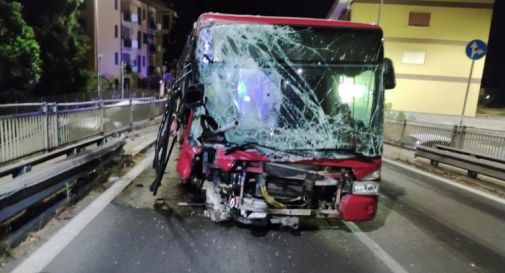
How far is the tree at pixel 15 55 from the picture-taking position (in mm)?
17125

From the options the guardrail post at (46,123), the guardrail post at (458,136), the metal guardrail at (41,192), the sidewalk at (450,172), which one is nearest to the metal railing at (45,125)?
the guardrail post at (46,123)

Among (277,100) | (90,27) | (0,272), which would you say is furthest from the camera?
(90,27)

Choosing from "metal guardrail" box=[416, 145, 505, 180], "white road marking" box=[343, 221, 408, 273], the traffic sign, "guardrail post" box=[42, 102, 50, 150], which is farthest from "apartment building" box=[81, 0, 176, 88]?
"white road marking" box=[343, 221, 408, 273]

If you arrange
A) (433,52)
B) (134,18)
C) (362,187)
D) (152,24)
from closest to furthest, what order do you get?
(362,187)
(433,52)
(134,18)
(152,24)

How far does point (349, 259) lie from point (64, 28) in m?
24.2

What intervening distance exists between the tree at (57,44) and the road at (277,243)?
19.7 metres

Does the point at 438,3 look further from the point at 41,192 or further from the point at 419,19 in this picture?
the point at 41,192

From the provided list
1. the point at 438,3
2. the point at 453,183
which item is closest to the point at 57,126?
the point at 453,183

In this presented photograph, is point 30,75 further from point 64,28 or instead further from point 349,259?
point 349,259

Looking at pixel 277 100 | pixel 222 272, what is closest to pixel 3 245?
pixel 222 272

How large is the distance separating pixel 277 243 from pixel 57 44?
75.3 ft

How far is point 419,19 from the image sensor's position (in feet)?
90.1

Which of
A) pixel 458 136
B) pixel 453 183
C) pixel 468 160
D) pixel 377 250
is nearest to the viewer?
pixel 377 250

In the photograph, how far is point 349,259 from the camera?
453 centimetres
